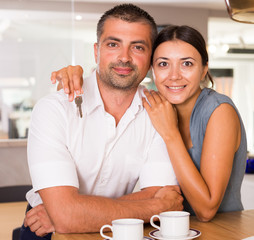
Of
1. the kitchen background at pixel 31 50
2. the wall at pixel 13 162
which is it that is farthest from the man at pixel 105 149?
the kitchen background at pixel 31 50

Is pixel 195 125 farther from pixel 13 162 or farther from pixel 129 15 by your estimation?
pixel 13 162

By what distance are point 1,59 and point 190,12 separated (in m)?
2.85

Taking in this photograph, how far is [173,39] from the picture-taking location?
5.66 feet

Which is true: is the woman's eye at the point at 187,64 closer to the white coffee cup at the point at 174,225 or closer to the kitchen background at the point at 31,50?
the white coffee cup at the point at 174,225

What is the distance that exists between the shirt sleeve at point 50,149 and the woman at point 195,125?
157 mm

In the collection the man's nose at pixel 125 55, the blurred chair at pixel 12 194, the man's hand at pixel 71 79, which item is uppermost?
the man's nose at pixel 125 55

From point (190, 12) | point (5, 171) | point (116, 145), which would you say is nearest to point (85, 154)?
point (116, 145)

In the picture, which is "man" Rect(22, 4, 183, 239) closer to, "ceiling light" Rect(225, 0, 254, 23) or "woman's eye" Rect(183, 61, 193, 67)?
"woman's eye" Rect(183, 61, 193, 67)

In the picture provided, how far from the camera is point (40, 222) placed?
148 cm

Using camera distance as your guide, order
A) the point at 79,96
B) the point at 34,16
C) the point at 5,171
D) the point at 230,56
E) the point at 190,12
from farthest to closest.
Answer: the point at 230,56
the point at 190,12
the point at 34,16
the point at 5,171
the point at 79,96

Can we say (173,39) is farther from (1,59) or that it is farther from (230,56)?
(230,56)

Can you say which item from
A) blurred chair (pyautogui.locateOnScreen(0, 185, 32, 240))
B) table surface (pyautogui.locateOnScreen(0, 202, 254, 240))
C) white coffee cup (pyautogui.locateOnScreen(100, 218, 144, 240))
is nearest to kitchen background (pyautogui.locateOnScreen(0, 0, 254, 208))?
blurred chair (pyautogui.locateOnScreen(0, 185, 32, 240))

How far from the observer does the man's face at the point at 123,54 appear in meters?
1.68

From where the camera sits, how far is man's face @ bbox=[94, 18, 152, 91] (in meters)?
1.68
